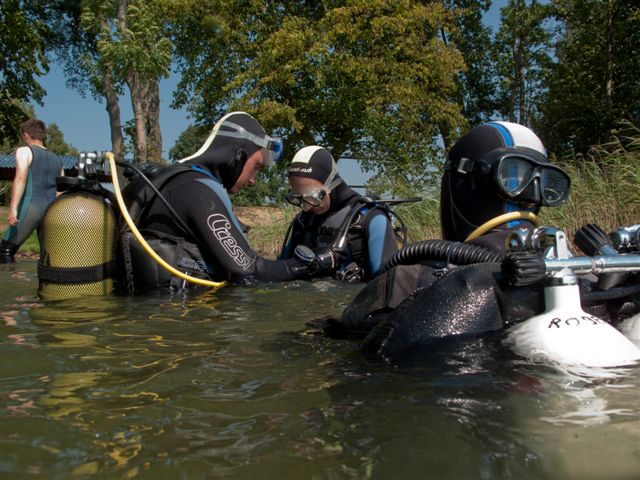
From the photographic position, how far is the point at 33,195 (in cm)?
693

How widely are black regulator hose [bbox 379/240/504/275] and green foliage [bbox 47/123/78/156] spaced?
61.1 metres

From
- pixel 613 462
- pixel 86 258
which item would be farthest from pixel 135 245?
pixel 613 462

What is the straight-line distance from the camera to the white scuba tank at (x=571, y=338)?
5.65 ft

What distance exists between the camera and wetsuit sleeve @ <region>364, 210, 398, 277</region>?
175 inches

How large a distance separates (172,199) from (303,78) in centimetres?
1507

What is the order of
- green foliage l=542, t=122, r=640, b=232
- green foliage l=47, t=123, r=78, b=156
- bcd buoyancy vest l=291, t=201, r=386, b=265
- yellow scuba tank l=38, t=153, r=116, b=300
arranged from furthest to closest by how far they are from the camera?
green foliage l=47, t=123, r=78, b=156 < green foliage l=542, t=122, r=640, b=232 < bcd buoyancy vest l=291, t=201, r=386, b=265 < yellow scuba tank l=38, t=153, r=116, b=300

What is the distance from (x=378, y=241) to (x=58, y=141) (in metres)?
62.3

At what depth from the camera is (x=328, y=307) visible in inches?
155

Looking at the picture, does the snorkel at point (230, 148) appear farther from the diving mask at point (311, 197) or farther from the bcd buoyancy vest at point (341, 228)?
the bcd buoyancy vest at point (341, 228)

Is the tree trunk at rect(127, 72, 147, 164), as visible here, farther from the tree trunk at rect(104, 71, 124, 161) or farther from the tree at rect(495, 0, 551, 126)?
the tree at rect(495, 0, 551, 126)

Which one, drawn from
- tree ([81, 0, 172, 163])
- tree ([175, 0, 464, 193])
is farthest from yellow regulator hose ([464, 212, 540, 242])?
tree ([175, 0, 464, 193])

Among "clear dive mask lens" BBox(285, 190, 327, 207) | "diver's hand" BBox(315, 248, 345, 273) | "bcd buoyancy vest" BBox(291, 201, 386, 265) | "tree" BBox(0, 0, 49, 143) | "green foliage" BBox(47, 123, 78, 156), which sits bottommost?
"diver's hand" BBox(315, 248, 345, 273)

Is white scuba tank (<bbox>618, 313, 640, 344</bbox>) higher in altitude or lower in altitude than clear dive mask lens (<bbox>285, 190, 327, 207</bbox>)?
lower

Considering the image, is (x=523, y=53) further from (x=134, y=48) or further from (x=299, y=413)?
(x=299, y=413)
